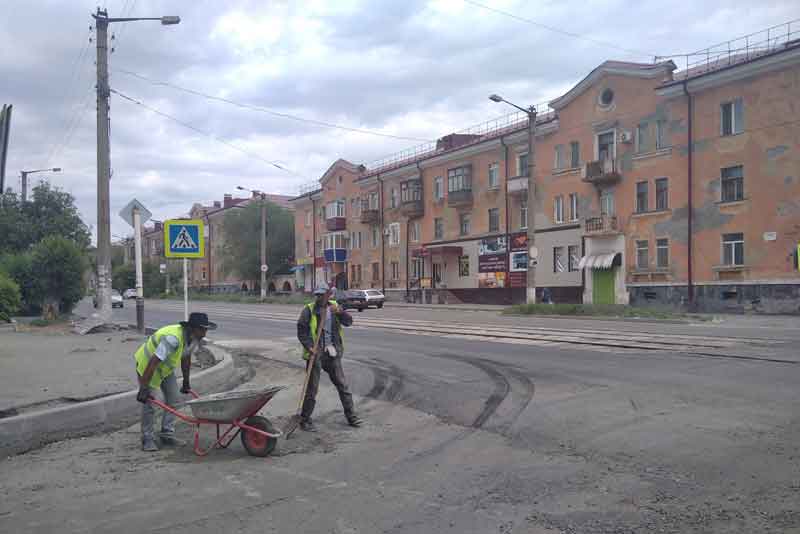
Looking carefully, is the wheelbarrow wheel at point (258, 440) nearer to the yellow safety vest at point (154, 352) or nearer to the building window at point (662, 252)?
the yellow safety vest at point (154, 352)

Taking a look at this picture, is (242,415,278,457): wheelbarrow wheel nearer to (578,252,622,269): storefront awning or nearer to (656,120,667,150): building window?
(578,252,622,269): storefront awning

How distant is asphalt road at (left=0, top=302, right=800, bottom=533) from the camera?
14.6ft

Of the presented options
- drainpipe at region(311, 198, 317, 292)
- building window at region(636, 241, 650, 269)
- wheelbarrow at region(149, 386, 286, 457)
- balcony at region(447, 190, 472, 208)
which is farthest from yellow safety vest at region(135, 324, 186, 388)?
drainpipe at region(311, 198, 317, 292)

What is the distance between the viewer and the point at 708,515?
173 inches

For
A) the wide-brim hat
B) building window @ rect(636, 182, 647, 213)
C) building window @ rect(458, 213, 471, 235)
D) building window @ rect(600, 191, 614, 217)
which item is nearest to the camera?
the wide-brim hat

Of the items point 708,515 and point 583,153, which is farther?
point 583,153

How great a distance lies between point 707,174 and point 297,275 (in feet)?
145

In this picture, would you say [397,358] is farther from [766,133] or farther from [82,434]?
[766,133]

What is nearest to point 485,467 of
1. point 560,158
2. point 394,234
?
point 560,158

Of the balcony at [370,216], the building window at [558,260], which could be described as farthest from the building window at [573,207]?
the balcony at [370,216]

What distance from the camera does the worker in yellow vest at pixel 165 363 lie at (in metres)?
6.27

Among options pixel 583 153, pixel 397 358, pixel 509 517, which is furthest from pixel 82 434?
pixel 583 153

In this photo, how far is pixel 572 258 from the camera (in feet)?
123

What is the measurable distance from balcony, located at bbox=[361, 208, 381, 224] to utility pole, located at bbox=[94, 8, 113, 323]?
3622 cm
